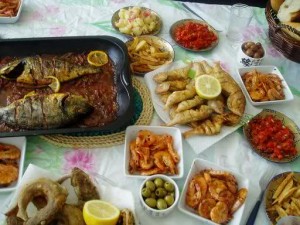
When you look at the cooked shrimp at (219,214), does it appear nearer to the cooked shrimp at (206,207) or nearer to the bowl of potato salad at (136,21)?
the cooked shrimp at (206,207)

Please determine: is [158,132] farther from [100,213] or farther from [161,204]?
[100,213]

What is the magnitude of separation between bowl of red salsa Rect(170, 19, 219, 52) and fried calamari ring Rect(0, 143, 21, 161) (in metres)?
1.08

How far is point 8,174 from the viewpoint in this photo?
1382 millimetres

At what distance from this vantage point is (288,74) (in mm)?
2051

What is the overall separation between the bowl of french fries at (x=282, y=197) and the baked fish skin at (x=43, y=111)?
33.5 inches

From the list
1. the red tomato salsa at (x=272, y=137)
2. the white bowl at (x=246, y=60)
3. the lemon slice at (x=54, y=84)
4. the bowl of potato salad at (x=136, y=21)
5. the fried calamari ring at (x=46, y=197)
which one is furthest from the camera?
the bowl of potato salad at (x=136, y=21)

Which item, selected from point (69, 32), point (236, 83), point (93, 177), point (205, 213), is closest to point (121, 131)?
point (93, 177)

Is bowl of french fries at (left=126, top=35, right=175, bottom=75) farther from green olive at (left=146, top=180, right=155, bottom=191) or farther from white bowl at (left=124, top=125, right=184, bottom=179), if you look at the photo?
green olive at (left=146, top=180, right=155, bottom=191)

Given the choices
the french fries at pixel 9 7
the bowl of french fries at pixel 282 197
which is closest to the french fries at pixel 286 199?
the bowl of french fries at pixel 282 197

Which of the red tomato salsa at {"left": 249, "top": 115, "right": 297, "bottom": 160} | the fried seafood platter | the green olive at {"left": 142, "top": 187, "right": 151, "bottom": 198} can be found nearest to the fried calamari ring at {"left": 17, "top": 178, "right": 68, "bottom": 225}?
the fried seafood platter

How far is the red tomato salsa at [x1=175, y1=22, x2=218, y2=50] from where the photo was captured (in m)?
2.08

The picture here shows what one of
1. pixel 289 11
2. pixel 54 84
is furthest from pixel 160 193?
pixel 289 11

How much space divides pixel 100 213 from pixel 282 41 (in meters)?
1.42

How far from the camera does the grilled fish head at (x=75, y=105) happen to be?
1.57 meters
